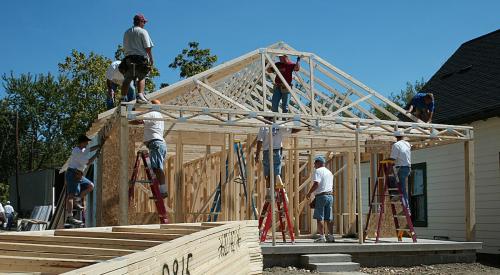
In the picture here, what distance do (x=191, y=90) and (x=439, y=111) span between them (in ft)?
24.1

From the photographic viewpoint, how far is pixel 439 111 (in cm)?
1612

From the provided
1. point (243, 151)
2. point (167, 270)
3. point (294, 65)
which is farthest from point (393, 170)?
point (167, 270)

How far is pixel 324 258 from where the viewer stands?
1006cm

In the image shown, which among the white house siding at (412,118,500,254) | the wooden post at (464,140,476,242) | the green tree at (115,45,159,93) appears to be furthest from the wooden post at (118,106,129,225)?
the green tree at (115,45,159,93)

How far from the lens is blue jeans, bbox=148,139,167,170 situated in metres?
9.00

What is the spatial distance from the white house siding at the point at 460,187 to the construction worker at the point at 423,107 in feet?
5.85

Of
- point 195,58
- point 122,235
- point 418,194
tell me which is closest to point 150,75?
point 195,58

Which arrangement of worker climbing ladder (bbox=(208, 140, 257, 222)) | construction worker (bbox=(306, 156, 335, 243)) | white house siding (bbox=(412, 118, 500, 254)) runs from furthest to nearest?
1. white house siding (bbox=(412, 118, 500, 254))
2. worker climbing ladder (bbox=(208, 140, 257, 222))
3. construction worker (bbox=(306, 156, 335, 243))

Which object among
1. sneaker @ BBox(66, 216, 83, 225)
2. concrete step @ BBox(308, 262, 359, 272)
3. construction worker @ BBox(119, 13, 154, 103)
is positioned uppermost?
construction worker @ BBox(119, 13, 154, 103)

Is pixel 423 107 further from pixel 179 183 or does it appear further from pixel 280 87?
pixel 179 183

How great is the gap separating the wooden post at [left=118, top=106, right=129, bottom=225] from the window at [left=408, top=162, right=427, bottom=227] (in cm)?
916

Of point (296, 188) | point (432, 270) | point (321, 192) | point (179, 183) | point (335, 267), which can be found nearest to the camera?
point (335, 267)

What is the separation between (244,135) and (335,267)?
4.71m

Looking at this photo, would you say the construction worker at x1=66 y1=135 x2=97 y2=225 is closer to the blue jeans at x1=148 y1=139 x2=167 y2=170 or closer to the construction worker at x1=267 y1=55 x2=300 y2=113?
the blue jeans at x1=148 y1=139 x2=167 y2=170
